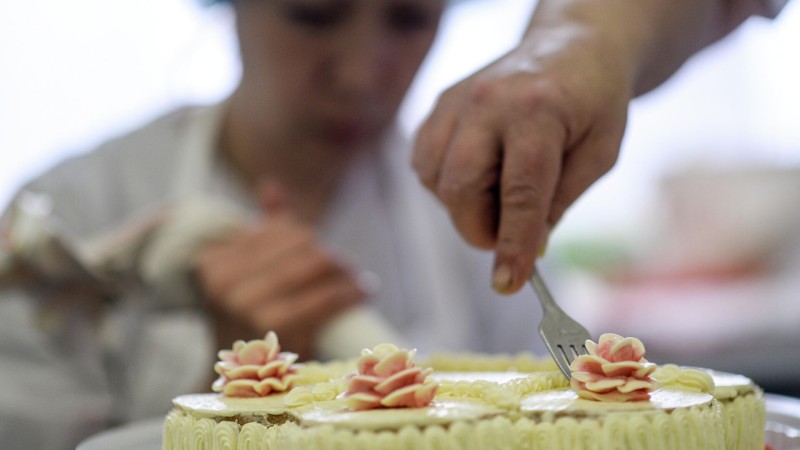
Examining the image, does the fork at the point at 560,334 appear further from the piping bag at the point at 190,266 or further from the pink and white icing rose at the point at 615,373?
the piping bag at the point at 190,266

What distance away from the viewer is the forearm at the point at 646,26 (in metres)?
0.83

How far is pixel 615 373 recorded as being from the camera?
2.11 ft

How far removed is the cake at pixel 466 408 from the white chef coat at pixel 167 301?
62cm

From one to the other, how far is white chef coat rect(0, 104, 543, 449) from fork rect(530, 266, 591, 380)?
0.75 meters

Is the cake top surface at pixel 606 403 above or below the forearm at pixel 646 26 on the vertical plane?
below

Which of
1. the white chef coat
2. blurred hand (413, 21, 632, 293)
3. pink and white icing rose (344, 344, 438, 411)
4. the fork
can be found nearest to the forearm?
blurred hand (413, 21, 632, 293)

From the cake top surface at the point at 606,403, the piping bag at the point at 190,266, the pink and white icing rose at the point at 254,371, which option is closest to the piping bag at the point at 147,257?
the piping bag at the point at 190,266

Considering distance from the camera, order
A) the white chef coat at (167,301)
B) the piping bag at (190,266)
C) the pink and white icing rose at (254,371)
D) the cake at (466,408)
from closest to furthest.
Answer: the cake at (466,408) → the pink and white icing rose at (254,371) → the piping bag at (190,266) → the white chef coat at (167,301)

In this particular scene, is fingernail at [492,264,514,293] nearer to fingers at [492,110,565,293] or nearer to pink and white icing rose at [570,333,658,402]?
fingers at [492,110,565,293]

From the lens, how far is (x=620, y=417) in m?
0.59

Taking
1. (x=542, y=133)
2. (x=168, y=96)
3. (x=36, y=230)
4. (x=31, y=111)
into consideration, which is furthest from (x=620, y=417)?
(x=31, y=111)

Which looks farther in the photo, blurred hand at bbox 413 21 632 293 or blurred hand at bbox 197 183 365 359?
blurred hand at bbox 197 183 365 359

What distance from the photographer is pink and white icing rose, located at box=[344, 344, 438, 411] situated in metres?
0.60

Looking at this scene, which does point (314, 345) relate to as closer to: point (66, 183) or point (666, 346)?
point (66, 183)
